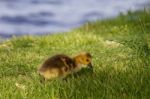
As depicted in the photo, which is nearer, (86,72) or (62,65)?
(62,65)

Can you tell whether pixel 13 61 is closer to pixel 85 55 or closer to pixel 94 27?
pixel 85 55

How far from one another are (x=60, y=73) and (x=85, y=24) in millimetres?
7614

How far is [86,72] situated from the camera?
6684 millimetres

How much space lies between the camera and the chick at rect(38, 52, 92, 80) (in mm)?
6316

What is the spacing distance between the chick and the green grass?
91 mm

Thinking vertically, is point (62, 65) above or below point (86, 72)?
above

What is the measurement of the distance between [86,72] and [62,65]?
416 mm

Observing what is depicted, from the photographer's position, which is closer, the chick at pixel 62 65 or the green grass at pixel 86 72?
the green grass at pixel 86 72

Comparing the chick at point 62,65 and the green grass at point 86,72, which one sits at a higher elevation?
the chick at point 62,65

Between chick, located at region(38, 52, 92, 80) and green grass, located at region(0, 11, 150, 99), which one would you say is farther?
chick, located at region(38, 52, 92, 80)

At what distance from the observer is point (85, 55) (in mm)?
Result: 6566

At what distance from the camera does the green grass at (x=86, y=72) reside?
5.87 meters

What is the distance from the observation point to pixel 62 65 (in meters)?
6.39

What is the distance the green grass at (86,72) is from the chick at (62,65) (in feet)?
0.30
